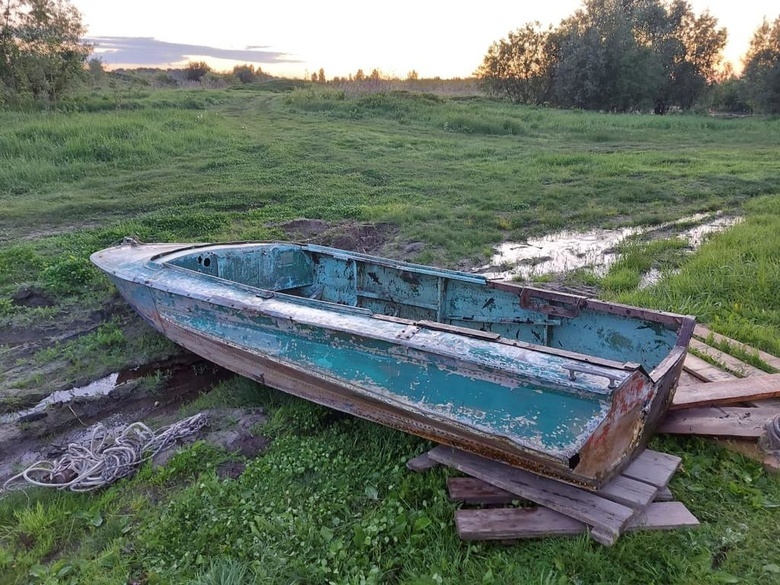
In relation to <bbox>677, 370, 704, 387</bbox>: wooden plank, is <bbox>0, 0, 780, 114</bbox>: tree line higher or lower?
higher

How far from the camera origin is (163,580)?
2609 millimetres

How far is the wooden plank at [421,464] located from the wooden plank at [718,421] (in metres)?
1.41

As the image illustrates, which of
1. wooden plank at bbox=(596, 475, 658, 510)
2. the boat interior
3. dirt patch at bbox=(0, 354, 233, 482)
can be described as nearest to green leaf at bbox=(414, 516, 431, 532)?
wooden plank at bbox=(596, 475, 658, 510)

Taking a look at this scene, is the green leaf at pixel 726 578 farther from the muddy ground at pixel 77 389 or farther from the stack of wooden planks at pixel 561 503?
the muddy ground at pixel 77 389

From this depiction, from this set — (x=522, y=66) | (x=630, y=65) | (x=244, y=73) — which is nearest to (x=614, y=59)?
(x=630, y=65)

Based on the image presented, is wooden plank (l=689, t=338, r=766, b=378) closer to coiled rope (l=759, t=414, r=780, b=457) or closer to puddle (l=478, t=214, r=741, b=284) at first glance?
coiled rope (l=759, t=414, r=780, b=457)

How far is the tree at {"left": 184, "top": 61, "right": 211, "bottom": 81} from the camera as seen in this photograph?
32.0 metres

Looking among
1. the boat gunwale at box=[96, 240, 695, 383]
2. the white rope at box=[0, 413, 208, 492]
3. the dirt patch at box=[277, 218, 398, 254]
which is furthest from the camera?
the dirt patch at box=[277, 218, 398, 254]

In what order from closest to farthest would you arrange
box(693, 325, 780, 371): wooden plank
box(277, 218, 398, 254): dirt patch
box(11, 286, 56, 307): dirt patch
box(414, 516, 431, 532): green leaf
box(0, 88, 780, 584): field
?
box(0, 88, 780, 584): field, box(414, 516, 431, 532): green leaf, box(693, 325, 780, 371): wooden plank, box(11, 286, 56, 307): dirt patch, box(277, 218, 398, 254): dirt patch

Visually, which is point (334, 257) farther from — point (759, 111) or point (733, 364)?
point (759, 111)

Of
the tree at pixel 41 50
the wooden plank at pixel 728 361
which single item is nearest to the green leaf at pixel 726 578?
the wooden plank at pixel 728 361

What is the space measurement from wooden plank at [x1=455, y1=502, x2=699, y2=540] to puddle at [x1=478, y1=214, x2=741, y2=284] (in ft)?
11.9

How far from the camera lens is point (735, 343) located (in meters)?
4.39

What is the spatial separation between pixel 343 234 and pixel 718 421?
527 cm
